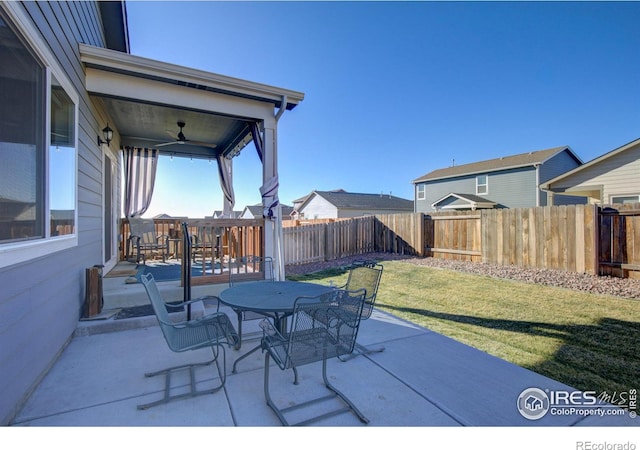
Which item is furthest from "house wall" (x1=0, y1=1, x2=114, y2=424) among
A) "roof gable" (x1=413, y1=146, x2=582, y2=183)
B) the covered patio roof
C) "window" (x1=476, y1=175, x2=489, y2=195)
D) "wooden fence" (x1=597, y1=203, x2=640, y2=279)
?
"window" (x1=476, y1=175, x2=489, y2=195)

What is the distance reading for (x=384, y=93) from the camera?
12.0 m

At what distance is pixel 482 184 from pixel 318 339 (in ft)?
58.6

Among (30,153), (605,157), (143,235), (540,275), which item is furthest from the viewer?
(605,157)

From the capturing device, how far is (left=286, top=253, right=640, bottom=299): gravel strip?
511cm

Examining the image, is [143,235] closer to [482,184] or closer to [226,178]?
[226,178]

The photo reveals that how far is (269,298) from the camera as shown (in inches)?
105

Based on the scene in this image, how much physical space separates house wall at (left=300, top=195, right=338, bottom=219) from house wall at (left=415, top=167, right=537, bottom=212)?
777cm

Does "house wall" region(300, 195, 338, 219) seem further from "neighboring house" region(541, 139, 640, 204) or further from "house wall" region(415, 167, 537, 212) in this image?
"neighboring house" region(541, 139, 640, 204)

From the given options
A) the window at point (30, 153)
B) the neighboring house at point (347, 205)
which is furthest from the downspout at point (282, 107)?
the neighboring house at point (347, 205)

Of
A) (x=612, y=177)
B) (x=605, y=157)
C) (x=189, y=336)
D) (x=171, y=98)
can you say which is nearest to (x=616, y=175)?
(x=612, y=177)

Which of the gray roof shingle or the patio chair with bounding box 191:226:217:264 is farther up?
the gray roof shingle

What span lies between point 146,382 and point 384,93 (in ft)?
40.2
